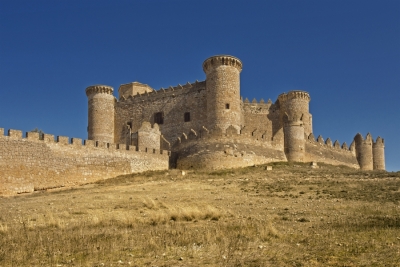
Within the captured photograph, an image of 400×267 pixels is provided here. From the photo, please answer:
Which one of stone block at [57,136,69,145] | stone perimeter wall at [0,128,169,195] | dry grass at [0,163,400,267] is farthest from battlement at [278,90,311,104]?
stone block at [57,136,69,145]

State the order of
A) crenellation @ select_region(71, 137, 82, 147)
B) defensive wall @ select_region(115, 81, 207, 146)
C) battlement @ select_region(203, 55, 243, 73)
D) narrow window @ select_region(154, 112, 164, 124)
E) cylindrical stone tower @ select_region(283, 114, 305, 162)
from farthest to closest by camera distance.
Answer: narrow window @ select_region(154, 112, 164, 124) → defensive wall @ select_region(115, 81, 207, 146) → battlement @ select_region(203, 55, 243, 73) → cylindrical stone tower @ select_region(283, 114, 305, 162) → crenellation @ select_region(71, 137, 82, 147)

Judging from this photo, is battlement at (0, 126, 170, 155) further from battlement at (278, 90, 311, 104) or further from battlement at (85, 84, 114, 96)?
battlement at (278, 90, 311, 104)

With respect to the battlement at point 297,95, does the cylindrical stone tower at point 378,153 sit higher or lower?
lower

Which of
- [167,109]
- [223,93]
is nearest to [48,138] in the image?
[223,93]

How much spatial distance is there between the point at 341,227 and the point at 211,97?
2315 centimetres

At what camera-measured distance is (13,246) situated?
814cm

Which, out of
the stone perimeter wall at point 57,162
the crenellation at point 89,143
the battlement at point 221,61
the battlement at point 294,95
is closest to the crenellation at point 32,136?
the stone perimeter wall at point 57,162

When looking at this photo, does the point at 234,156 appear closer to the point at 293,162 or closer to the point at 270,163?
the point at 270,163

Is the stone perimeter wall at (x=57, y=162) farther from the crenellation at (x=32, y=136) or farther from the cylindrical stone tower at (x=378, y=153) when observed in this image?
the cylindrical stone tower at (x=378, y=153)

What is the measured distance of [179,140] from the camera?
3036 centimetres

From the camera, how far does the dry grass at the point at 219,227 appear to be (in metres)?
7.17

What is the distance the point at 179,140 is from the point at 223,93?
A: 4.97 meters

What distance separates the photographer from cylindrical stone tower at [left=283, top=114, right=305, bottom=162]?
31781 millimetres

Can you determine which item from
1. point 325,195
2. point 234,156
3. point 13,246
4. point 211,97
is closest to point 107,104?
point 211,97
